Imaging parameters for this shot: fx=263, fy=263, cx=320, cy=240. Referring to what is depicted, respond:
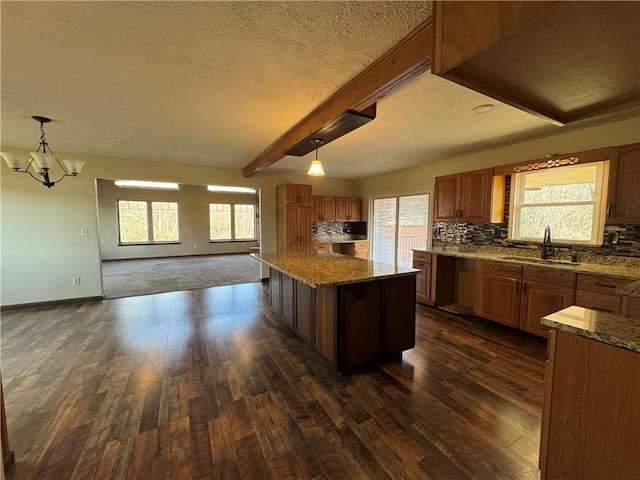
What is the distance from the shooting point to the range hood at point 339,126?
230cm

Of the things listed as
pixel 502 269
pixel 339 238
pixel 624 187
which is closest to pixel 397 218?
pixel 339 238

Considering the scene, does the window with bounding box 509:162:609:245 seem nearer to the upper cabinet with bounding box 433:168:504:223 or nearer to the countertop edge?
the upper cabinet with bounding box 433:168:504:223

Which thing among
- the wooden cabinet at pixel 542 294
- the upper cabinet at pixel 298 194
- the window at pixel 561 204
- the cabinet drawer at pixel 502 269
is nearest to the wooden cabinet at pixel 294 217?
the upper cabinet at pixel 298 194

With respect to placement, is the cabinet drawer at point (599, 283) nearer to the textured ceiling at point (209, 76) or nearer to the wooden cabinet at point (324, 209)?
the textured ceiling at point (209, 76)

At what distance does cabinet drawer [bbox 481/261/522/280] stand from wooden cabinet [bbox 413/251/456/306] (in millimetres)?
738

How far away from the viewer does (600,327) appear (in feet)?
3.47

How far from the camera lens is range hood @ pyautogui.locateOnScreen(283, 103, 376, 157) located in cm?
230

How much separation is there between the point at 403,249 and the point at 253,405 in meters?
4.50

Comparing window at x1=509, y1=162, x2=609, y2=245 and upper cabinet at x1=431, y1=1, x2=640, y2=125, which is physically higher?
upper cabinet at x1=431, y1=1, x2=640, y2=125

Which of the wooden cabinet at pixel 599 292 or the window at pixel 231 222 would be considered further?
the window at pixel 231 222

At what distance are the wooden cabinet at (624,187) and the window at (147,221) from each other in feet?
35.1

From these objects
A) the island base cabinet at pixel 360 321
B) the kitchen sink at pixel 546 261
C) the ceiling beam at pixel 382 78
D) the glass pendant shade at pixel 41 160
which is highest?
the ceiling beam at pixel 382 78

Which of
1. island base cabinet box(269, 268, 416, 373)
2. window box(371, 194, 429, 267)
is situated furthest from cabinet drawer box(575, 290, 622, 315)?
window box(371, 194, 429, 267)

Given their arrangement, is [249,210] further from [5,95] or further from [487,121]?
[487,121]
